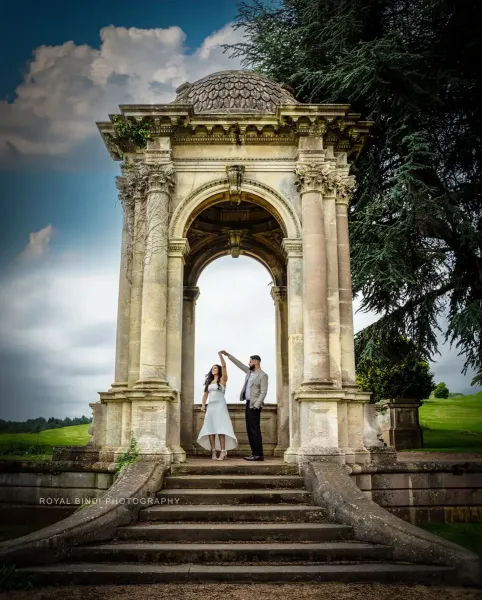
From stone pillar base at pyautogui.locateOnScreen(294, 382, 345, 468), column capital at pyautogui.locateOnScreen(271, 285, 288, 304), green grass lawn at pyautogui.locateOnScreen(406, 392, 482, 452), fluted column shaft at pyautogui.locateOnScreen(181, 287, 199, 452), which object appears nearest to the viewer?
stone pillar base at pyautogui.locateOnScreen(294, 382, 345, 468)

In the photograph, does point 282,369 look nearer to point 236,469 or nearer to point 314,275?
point 314,275

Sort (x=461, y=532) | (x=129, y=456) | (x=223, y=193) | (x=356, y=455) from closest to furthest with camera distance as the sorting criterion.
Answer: (x=461, y=532) → (x=129, y=456) → (x=356, y=455) → (x=223, y=193)

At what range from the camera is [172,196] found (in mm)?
9766

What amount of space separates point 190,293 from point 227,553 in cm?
744

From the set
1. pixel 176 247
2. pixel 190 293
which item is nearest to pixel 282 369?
pixel 190 293

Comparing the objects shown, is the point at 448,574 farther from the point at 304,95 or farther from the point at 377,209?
the point at 304,95

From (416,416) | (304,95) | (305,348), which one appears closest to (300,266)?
(305,348)

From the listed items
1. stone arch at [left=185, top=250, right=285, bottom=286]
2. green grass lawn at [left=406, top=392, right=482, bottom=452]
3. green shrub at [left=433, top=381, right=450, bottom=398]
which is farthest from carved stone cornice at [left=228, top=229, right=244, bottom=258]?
green shrub at [left=433, top=381, right=450, bottom=398]

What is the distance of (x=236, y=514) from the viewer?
6.91 meters

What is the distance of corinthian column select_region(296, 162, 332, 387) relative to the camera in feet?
29.2

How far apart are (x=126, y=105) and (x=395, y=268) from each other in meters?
6.41

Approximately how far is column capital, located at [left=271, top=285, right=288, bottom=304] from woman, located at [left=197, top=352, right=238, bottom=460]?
10.1 feet

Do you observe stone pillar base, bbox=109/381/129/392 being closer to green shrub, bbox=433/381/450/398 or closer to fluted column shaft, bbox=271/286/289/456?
fluted column shaft, bbox=271/286/289/456

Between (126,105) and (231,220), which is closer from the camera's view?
(126,105)
